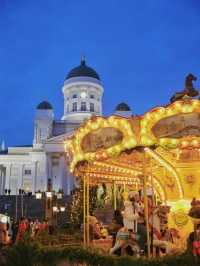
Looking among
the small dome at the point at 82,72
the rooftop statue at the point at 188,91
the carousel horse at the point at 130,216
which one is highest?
the small dome at the point at 82,72

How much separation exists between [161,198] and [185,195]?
1.33m

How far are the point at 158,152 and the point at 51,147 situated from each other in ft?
185

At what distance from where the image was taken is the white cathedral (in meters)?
68.9

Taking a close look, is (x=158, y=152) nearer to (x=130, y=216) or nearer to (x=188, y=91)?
(x=188, y=91)

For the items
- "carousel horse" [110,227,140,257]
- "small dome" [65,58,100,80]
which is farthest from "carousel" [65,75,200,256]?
"small dome" [65,58,100,80]

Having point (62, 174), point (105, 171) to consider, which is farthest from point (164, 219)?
point (62, 174)

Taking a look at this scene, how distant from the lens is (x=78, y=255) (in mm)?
10383

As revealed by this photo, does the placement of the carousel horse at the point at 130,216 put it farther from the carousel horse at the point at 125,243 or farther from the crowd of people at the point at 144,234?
the carousel horse at the point at 125,243

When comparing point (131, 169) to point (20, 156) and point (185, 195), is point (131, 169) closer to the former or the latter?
point (185, 195)

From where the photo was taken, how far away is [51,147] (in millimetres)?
68938

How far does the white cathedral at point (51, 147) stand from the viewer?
68938mm

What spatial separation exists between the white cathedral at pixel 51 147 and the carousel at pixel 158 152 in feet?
169

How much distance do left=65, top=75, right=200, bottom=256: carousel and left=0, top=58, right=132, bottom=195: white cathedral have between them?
51.5 m

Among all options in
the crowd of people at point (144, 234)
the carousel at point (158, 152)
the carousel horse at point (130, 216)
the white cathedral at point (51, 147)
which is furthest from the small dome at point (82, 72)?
the carousel horse at point (130, 216)
